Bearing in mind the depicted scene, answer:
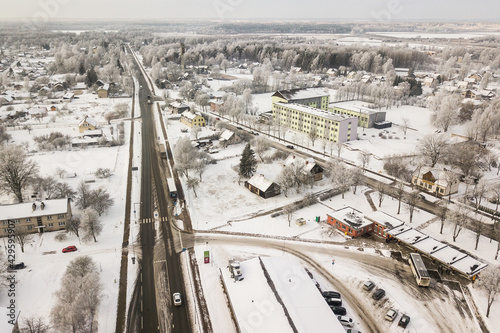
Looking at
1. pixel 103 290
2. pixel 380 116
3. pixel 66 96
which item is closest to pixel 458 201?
pixel 380 116

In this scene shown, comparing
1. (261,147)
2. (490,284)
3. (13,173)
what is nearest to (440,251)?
(490,284)

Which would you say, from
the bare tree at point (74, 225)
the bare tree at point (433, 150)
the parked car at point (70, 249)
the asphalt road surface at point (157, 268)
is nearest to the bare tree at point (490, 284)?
the asphalt road surface at point (157, 268)

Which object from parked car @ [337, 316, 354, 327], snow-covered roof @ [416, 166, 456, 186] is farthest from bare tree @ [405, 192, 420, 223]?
parked car @ [337, 316, 354, 327]

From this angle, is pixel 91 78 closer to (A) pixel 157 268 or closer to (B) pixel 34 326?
(A) pixel 157 268

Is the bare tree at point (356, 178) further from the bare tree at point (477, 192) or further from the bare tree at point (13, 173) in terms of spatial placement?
the bare tree at point (13, 173)

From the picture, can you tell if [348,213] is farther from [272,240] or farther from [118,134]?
[118,134]
